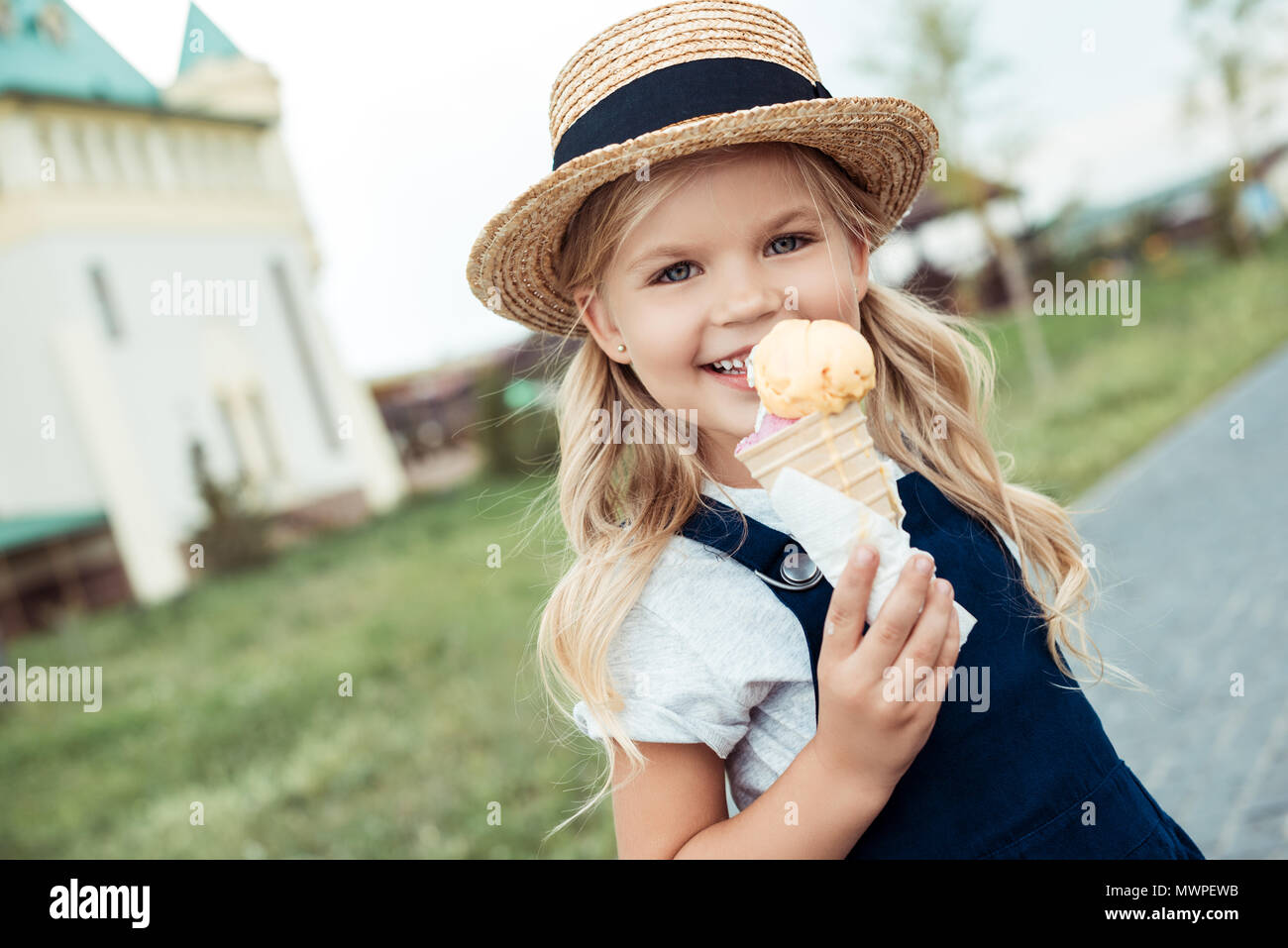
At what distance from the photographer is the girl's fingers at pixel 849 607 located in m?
1.42

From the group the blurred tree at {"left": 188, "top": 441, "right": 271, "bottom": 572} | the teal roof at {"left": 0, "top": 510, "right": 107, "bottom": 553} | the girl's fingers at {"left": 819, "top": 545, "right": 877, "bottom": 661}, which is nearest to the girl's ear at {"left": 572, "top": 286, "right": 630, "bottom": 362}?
the girl's fingers at {"left": 819, "top": 545, "right": 877, "bottom": 661}

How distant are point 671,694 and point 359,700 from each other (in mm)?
5746

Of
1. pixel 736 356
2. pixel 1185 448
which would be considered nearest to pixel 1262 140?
pixel 1185 448

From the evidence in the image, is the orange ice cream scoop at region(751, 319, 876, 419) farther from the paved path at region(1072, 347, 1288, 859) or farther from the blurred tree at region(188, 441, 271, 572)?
the blurred tree at region(188, 441, 271, 572)

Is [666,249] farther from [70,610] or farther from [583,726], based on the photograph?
[70,610]

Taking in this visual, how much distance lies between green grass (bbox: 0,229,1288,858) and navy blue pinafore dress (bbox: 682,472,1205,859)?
73 cm

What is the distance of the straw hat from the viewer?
1667 millimetres

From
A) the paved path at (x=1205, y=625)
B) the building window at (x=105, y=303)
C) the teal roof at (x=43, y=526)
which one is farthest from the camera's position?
the building window at (x=105, y=303)

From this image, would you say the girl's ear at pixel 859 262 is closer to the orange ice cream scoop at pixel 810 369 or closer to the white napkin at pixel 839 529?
the orange ice cream scoop at pixel 810 369

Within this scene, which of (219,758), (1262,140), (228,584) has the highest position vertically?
(1262,140)

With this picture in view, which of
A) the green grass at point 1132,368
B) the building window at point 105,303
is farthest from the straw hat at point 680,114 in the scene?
the building window at point 105,303

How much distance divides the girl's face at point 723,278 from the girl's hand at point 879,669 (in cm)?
40

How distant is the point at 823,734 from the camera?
1.51 m

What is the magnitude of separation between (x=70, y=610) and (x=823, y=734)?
11830mm
